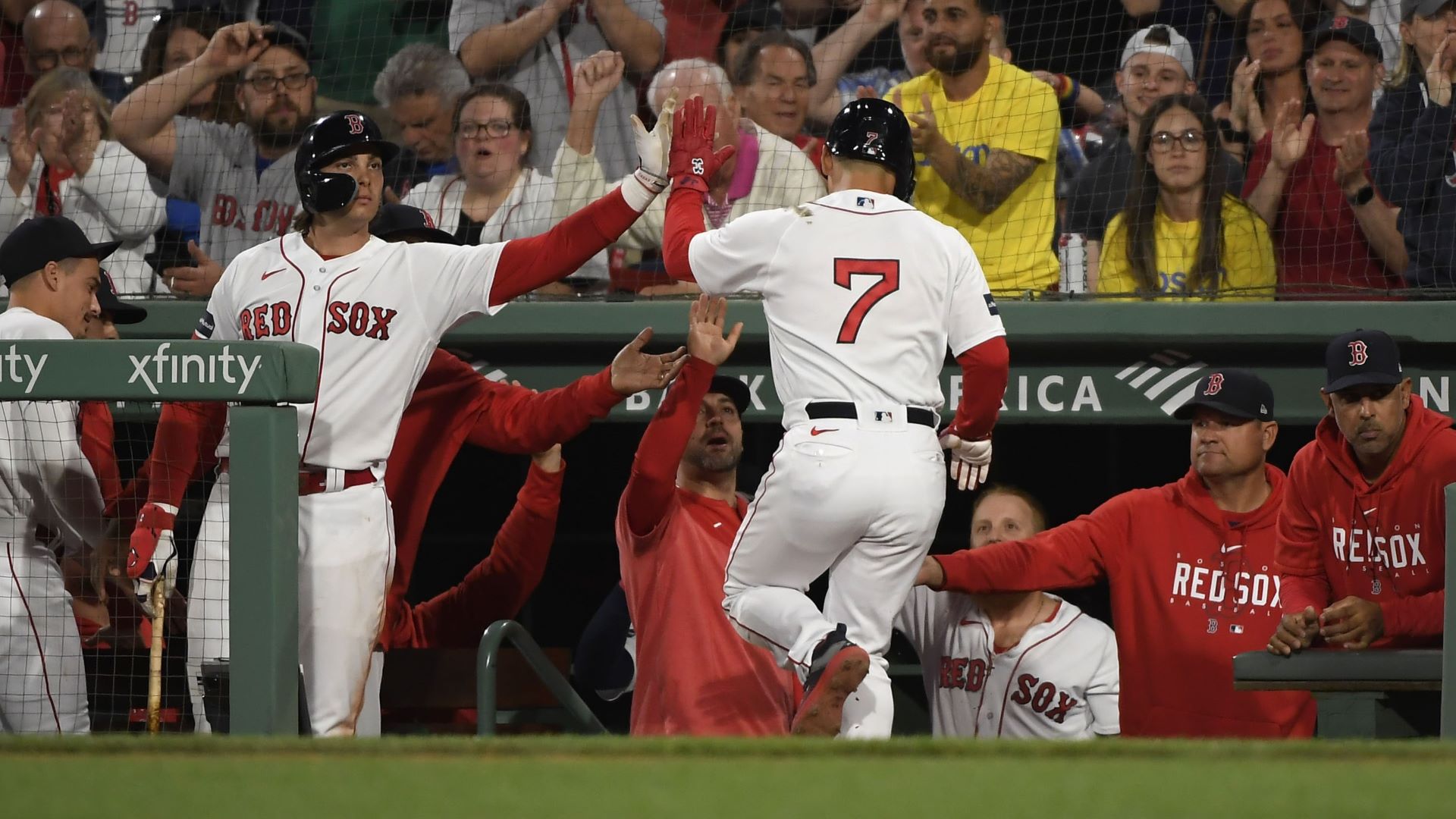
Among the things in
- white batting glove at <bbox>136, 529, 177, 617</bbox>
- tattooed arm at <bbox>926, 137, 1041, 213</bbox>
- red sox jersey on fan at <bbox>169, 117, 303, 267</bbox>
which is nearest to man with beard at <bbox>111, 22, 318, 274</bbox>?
red sox jersey on fan at <bbox>169, 117, 303, 267</bbox>

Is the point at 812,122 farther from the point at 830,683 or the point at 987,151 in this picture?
the point at 830,683

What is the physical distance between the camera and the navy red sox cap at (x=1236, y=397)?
456cm

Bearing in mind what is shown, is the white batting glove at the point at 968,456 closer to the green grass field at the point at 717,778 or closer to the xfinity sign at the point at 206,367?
the green grass field at the point at 717,778

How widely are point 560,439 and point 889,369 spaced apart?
111 cm

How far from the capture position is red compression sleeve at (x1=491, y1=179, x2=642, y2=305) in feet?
13.8

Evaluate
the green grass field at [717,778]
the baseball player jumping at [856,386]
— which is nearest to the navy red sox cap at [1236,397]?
the baseball player jumping at [856,386]

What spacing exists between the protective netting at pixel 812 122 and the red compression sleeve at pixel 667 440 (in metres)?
1.59

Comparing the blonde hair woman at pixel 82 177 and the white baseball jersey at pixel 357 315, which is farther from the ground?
the blonde hair woman at pixel 82 177

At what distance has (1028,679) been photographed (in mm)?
4867

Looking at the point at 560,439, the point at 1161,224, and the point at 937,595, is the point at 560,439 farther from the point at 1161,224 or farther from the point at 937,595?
the point at 1161,224

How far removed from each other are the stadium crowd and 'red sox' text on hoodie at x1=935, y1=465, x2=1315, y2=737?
1 cm

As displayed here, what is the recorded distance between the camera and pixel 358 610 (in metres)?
3.93

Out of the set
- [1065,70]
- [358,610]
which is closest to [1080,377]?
[1065,70]

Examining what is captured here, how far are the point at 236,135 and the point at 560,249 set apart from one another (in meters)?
2.50
